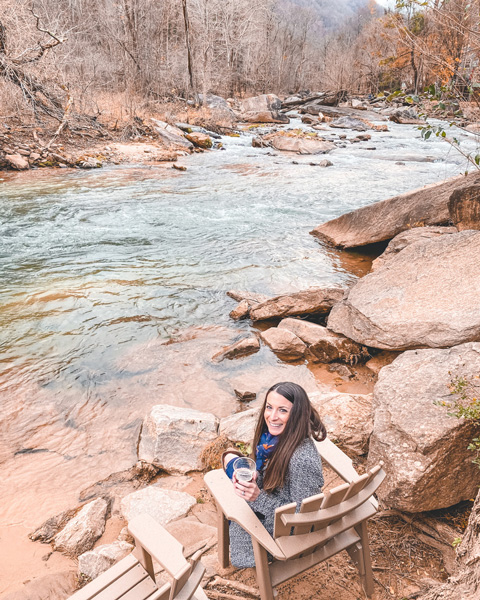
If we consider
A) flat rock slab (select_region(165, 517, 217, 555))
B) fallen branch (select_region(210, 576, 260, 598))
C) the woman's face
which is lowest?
flat rock slab (select_region(165, 517, 217, 555))

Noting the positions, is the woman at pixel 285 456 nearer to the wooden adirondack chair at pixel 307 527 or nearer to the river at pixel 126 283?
the wooden adirondack chair at pixel 307 527

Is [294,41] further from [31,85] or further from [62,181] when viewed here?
[62,181]

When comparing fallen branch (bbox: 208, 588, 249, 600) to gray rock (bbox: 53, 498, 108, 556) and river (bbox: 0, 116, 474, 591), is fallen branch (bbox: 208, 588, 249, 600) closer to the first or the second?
gray rock (bbox: 53, 498, 108, 556)

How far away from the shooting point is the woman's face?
2.27 m

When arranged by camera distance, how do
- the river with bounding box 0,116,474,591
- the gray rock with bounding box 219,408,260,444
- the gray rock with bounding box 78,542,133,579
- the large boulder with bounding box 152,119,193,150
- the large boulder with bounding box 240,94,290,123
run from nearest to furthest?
the gray rock with bounding box 78,542,133,579 < the gray rock with bounding box 219,408,260,444 < the river with bounding box 0,116,474,591 < the large boulder with bounding box 152,119,193,150 < the large boulder with bounding box 240,94,290,123

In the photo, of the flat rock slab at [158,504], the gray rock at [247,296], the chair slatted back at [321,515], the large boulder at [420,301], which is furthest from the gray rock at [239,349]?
the chair slatted back at [321,515]

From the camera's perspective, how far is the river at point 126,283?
4.24 m

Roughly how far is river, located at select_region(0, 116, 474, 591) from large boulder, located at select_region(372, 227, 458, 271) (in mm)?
689

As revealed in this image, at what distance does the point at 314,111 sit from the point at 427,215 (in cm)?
2516

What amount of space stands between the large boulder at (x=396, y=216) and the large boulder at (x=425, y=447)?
5.13 meters

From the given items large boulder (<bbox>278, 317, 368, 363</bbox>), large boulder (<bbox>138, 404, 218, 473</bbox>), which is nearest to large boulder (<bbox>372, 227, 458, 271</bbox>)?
large boulder (<bbox>278, 317, 368, 363</bbox>)

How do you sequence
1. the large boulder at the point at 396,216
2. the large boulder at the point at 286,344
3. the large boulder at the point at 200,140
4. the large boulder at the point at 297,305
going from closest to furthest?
the large boulder at the point at 286,344 < the large boulder at the point at 297,305 < the large boulder at the point at 396,216 < the large boulder at the point at 200,140

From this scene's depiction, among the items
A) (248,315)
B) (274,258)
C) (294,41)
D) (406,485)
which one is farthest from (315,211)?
(294,41)

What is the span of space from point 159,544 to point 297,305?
4629mm
